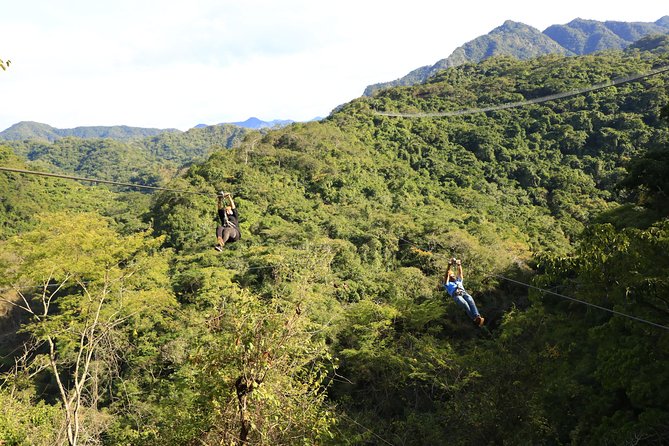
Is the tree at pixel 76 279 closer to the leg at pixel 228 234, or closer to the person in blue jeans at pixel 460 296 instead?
the leg at pixel 228 234

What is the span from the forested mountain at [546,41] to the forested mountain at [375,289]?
138 meters

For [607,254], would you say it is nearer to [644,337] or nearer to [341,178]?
[644,337]

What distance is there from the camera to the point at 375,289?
2064 centimetres

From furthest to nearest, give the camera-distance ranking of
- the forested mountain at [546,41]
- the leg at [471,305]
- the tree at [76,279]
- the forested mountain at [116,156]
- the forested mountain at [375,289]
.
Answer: the forested mountain at [546,41] < the forested mountain at [116,156] < the tree at [76,279] < the leg at [471,305] < the forested mountain at [375,289]

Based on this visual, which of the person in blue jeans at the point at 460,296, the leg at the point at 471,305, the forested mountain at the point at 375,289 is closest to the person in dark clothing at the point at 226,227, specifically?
the forested mountain at the point at 375,289

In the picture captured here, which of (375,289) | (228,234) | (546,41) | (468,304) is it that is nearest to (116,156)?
(375,289)

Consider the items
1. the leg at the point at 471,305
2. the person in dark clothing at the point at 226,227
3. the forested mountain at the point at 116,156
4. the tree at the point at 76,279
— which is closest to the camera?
the leg at the point at 471,305

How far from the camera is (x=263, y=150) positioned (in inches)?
1423

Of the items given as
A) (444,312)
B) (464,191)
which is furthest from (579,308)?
(464,191)

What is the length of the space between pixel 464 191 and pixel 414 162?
254 inches

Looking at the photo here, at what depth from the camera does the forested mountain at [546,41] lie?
168375 millimetres

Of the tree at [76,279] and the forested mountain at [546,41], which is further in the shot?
the forested mountain at [546,41]

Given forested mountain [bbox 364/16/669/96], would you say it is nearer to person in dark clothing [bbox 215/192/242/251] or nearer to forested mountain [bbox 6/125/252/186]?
forested mountain [bbox 6/125/252/186]

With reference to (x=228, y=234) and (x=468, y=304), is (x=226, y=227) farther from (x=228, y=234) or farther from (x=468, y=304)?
(x=468, y=304)
